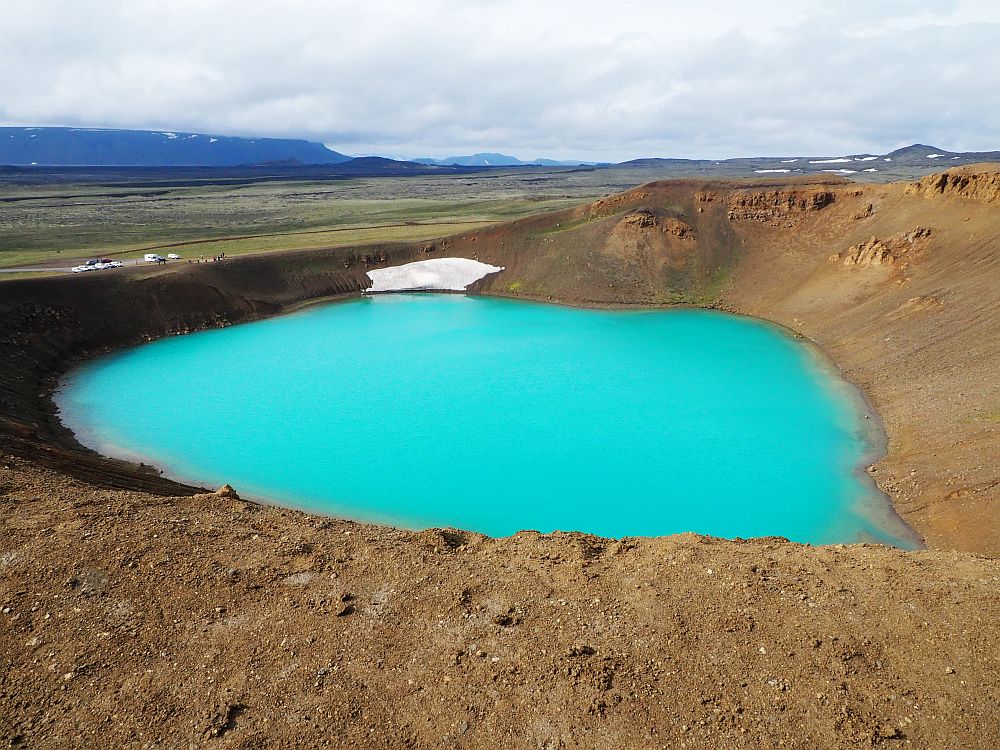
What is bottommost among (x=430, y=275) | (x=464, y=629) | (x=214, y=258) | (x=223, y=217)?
(x=430, y=275)

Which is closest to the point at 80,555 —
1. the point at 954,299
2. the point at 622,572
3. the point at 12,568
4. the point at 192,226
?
the point at 12,568

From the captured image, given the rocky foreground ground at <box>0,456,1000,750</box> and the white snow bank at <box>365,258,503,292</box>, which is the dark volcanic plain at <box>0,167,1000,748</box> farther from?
the white snow bank at <box>365,258,503,292</box>

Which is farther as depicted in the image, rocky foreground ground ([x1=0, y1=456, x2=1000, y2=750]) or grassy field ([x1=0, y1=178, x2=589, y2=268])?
grassy field ([x1=0, y1=178, x2=589, y2=268])

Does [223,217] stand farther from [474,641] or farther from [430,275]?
[474,641]

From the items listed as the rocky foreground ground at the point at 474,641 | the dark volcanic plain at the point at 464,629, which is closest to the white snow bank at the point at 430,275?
the dark volcanic plain at the point at 464,629

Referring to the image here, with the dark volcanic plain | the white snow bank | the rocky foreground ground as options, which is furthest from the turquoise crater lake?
the white snow bank

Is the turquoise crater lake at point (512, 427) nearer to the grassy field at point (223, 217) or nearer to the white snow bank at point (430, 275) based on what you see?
the white snow bank at point (430, 275)

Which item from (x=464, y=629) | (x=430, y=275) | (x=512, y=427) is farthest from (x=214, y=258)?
(x=464, y=629)
